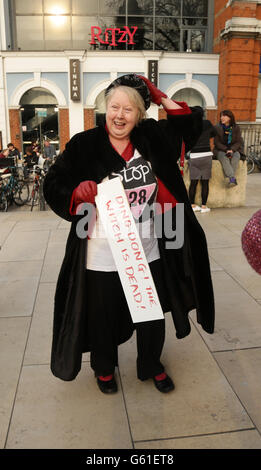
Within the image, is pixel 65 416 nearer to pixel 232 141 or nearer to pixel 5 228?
pixel 5 228

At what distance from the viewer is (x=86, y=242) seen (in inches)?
94.2

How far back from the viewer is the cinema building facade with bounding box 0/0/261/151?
18.2 m

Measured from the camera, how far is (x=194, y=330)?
3.42 meters

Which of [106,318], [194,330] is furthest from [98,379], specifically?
[194,330]

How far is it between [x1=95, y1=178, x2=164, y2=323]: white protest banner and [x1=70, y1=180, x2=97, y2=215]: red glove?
1.4 inches

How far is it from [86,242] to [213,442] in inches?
49.2

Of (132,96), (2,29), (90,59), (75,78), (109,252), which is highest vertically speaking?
(2,29)

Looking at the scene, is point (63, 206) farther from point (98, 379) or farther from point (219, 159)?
point (219, 159)

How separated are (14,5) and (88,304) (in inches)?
790

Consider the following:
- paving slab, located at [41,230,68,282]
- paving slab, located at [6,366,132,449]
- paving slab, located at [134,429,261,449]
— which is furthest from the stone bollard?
paving slab, located at [134,429,261,449]

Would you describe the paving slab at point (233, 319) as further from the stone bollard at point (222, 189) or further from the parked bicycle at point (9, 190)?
the parked bicycle at point (9, 190)

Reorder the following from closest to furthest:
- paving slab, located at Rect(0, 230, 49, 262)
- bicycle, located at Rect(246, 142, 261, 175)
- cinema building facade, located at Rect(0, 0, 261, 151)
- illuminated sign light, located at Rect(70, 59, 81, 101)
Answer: paving slab, located at Rect(0, 230, 49, 262)
bicycle, located at Rect(246, 142, 261, 175)
illuminated sign light, located at Rect(70, 59, 81, 101)
cinema building facade, located at Rect(0, 0, 261, 151)

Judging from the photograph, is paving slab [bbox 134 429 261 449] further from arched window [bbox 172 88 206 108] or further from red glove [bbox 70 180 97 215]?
arched window [bbox 172 88 206 108]

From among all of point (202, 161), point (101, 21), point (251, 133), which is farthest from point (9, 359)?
point (101, 21)
